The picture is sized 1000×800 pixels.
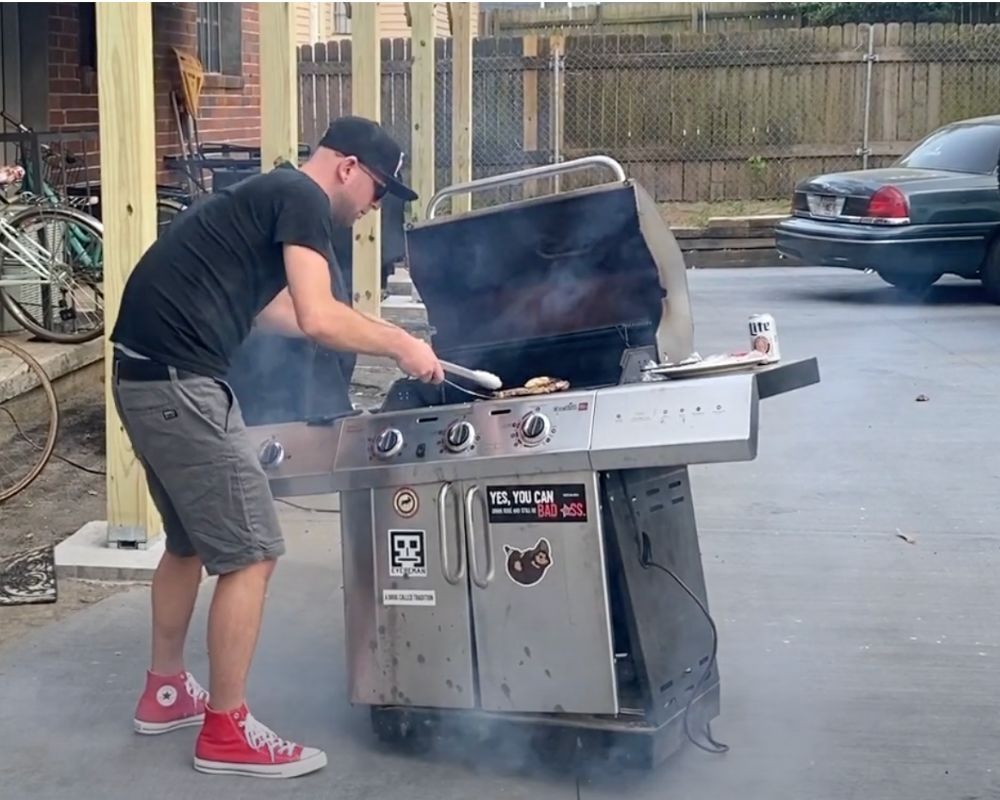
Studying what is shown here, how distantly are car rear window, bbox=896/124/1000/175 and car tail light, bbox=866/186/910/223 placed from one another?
0.83 metres

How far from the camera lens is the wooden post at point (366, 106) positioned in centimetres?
821

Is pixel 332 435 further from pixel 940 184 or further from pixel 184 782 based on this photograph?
pixel 940 184

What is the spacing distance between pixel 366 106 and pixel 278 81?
1826mm

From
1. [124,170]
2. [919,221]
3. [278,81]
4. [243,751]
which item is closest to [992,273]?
[919,221]

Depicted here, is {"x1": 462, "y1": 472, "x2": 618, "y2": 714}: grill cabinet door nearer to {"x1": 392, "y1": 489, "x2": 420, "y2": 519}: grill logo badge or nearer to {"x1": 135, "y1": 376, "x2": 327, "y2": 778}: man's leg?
{"x1": 392, "y1": 489, "x2": 420, "y2": 519}: grill logo badge

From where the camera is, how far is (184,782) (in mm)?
3652

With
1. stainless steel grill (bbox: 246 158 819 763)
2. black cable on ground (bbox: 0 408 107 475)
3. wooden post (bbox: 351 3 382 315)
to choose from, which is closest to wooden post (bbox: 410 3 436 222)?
wooden post (bbox: 351 3 382 315)

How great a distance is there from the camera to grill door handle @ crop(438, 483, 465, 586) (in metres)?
3.48

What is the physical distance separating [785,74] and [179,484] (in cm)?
1478

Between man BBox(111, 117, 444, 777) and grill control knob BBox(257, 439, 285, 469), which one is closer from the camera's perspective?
man BBox(111, 117, 444, 777)

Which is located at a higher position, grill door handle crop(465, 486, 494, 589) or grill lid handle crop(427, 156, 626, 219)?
grill lid handle crop(427, 156, 626, 219)

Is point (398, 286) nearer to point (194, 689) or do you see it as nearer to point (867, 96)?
point (867, 96)

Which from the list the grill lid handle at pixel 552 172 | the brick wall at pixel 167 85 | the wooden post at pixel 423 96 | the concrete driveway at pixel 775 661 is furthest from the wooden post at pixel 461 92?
the grill lid handle at pixel 552 172

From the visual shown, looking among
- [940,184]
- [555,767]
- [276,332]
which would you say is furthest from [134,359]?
[940,184]
